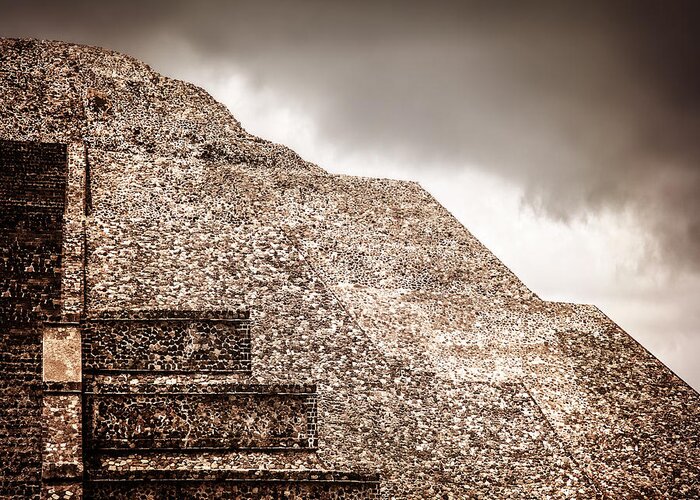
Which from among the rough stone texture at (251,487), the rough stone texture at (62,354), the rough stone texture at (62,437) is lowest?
the rough stone texture at (251,487)

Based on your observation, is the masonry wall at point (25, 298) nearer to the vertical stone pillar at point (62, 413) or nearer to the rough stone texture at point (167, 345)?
the vertical stone pillar at point (62, 413)

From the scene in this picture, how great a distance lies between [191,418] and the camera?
13648 mm

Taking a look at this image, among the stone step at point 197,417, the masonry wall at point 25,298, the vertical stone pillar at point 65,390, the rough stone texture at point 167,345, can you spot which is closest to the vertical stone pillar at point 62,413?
the vertical stone pillar at point 65,390

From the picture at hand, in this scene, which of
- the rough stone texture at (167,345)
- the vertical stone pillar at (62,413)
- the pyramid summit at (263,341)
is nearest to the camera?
the vertical stone pillar at (62,413)

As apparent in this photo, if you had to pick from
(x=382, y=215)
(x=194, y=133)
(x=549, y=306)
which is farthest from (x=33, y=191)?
(x=549, y=306)

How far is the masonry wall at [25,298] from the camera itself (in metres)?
12.3

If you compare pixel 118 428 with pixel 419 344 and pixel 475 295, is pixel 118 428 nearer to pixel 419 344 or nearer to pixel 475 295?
pixel 419 344

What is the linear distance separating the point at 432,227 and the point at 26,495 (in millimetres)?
16959

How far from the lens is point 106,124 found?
2739 cm

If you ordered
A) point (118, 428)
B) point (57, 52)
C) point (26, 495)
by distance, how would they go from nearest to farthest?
point (26, 495), point (118, 428), point (57, 52)

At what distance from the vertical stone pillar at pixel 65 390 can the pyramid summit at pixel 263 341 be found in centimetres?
4

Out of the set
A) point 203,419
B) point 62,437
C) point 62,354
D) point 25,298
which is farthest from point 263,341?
point 62,437

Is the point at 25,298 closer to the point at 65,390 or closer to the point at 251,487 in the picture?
the point at 65,390

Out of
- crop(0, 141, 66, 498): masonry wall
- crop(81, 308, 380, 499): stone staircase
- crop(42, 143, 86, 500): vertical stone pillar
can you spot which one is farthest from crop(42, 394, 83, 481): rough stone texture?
crop(81, 308, 380, 499): stone staircase
